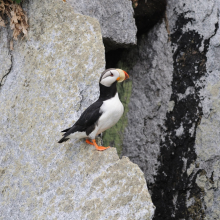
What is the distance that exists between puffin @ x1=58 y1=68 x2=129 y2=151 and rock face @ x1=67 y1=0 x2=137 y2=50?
1738mm

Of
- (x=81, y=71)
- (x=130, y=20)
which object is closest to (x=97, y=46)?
(x=81, y=71)

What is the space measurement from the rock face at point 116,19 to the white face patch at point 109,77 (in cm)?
175

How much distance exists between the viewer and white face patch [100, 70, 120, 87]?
3582mm

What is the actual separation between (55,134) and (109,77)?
115 centimetres

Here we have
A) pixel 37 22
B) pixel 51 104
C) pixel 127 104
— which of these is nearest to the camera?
pixel 51 104

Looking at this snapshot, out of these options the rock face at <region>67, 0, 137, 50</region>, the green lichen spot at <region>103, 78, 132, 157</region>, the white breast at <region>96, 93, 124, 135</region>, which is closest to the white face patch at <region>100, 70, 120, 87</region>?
the white breast at <region>96, 93, 124, 135</region>

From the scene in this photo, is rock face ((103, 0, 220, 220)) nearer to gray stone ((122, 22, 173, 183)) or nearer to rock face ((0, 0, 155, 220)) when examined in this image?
gray stone ((122, 22, 173, 183))

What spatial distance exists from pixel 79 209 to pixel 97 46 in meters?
2.14

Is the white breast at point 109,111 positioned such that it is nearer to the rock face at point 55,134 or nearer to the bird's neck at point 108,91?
the bird's neck at point 108,91

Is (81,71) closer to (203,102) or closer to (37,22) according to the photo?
(37,22)

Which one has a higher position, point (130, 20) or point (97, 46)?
point (130, 20)

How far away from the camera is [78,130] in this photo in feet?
12.1

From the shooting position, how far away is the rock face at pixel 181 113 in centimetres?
499

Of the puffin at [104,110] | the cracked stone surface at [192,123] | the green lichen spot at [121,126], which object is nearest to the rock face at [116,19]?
the cracked stone surface at [192,123]
